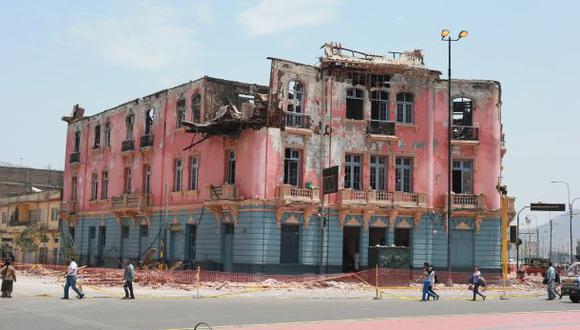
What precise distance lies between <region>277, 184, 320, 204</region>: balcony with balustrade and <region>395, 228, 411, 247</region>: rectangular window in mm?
5897

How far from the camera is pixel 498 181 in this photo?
4456 cm

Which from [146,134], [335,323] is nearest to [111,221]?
[146,134]

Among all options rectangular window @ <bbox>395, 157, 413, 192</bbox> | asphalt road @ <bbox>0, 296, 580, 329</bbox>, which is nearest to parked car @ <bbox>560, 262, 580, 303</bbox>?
asphalt road @ <bbox>0, 296, 580, 329</bbox>

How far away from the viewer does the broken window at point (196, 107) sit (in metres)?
43.7

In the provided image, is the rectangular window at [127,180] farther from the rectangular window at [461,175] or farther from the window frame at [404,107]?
the rectangular window at [461,175]

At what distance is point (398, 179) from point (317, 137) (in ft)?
18.9

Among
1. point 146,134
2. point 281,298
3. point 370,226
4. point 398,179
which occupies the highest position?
point 146,134

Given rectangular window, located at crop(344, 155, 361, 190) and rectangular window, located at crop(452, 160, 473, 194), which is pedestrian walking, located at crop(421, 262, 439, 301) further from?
rectangular window, located at crop(452, 160, 473, 194)

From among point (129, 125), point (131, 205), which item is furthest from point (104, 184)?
point (131, 205)

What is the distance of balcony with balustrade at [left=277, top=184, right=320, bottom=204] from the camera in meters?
40.0

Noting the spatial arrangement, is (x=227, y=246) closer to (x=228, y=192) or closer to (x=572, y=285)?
(x=228, y=192)

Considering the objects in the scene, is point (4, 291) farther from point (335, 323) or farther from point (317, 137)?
point (317, 137)

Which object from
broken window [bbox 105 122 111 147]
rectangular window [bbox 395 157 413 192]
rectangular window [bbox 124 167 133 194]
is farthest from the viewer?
broken window [bbox 105 122 111 147]

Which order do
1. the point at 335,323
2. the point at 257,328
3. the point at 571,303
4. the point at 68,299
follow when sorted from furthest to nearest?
the point at 571,303
the point at 68,299
the point at 335,323
the point at 257,328
